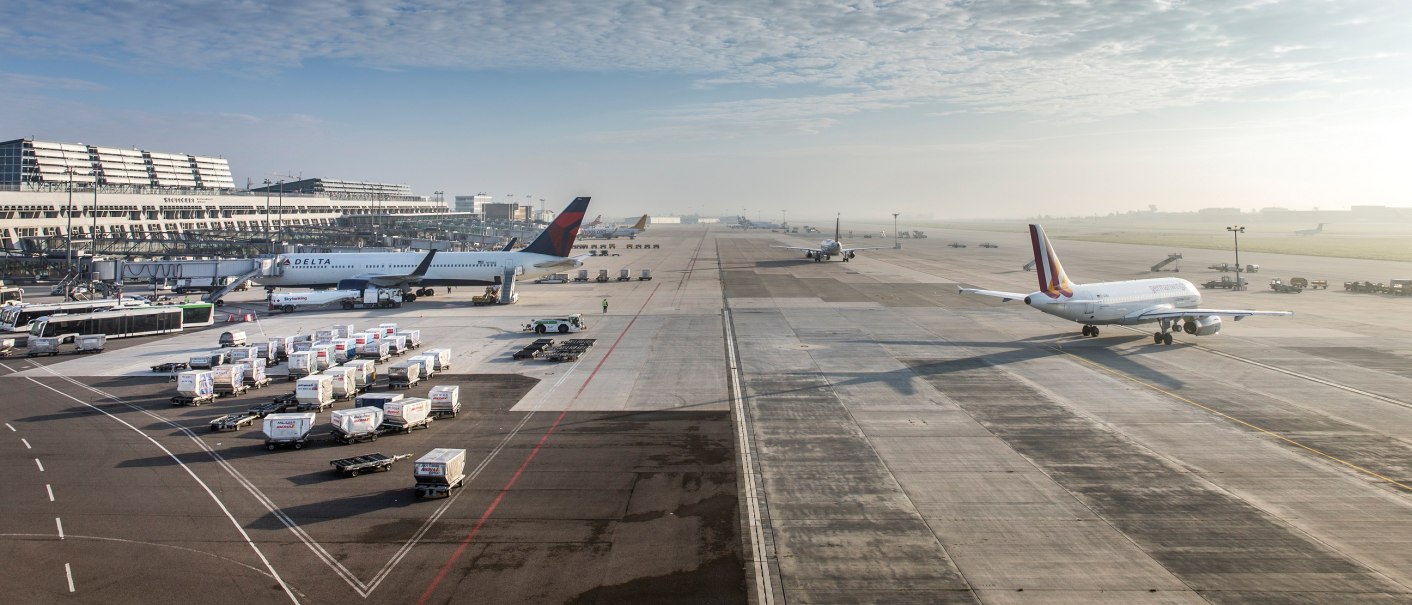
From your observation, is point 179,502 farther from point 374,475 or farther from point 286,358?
point 286,358

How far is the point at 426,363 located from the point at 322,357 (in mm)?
6447

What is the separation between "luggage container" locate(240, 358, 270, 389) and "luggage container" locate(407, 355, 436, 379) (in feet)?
23.1

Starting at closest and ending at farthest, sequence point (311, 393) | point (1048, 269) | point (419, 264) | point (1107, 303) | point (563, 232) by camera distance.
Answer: point (311, 393) → point (1048, 269) → point (1107, 303) → point (419, 264) → point (563, 232)

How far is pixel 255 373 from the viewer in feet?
118

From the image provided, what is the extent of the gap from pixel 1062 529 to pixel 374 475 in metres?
20.6

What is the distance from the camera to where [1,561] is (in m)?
17.6

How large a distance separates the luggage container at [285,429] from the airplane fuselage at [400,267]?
45.1 meters

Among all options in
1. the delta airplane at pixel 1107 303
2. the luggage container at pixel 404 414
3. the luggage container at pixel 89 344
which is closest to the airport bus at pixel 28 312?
the luggage container at pixel 89 344

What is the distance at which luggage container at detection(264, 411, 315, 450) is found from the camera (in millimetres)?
26234

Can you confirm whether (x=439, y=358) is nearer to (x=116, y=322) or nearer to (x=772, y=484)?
(x=772, y=484)

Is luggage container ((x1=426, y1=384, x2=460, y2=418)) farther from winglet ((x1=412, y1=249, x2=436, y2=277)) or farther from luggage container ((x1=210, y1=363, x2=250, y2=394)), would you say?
winglet ((x1=412, y1=249, x2=436, y2=277))

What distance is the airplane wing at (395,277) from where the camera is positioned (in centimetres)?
6838

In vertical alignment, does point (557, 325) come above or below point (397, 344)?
above

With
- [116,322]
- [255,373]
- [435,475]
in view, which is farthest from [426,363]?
[116,322]
